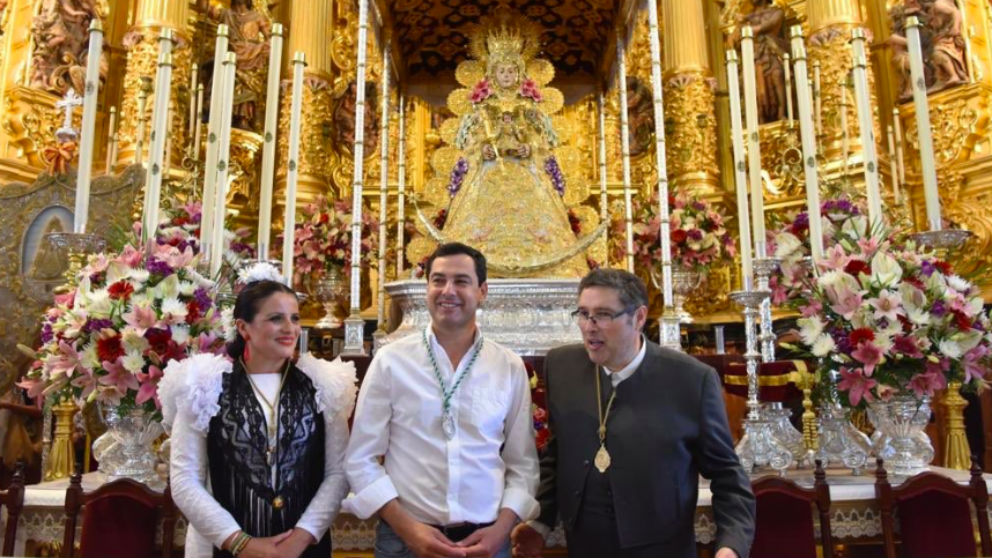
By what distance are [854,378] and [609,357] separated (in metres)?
1.20

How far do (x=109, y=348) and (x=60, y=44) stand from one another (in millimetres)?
5941

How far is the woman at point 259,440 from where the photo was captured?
1.62 meters

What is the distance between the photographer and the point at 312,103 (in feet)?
22.8

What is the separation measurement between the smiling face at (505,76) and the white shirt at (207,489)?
3.84 meters

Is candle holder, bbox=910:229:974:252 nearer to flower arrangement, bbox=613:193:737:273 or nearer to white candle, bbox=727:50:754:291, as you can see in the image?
white candle, bbox=727:50:754:291

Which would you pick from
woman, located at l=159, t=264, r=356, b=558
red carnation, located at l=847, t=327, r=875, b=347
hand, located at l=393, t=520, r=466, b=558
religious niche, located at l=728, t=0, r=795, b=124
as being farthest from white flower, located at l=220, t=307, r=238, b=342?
religious niche, located at l=728, t=0, r=795, b=124

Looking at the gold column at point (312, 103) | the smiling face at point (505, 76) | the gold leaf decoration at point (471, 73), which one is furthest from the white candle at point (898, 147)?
the gold column at point (312, 103)

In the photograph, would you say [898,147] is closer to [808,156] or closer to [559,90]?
[559,90]

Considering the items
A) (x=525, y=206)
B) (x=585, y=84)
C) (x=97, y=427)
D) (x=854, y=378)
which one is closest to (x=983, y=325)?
(x=854, y=378)

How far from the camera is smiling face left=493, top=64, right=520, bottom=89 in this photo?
5152 millimetres

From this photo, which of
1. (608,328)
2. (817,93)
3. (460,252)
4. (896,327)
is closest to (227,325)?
(460,252)

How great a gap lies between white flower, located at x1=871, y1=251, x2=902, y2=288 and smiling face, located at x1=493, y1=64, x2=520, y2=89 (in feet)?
10.9

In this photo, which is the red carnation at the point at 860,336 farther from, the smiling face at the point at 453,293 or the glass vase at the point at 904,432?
the smiling face at the point at 453,293

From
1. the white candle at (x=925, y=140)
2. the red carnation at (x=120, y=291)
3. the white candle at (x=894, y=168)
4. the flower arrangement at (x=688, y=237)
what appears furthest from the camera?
the white candle at (x=894, y=168)
